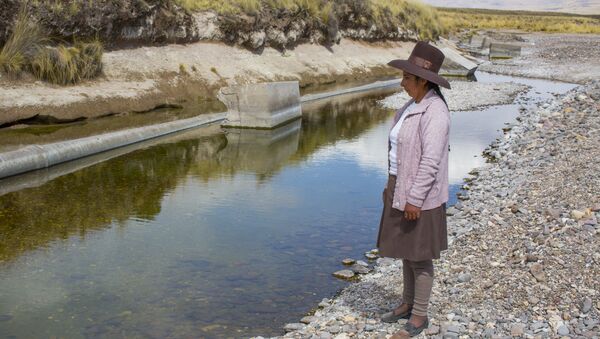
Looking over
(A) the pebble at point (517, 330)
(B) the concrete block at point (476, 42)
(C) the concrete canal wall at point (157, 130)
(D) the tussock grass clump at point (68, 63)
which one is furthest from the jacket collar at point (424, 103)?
(B) the concrete block at point (476, 42)

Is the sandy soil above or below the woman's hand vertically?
below

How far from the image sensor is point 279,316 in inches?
260

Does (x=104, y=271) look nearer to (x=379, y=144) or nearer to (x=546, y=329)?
(x=546, y=329)

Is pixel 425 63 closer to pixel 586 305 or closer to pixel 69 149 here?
pixel 586 305

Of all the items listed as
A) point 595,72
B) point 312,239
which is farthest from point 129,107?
point 595,72

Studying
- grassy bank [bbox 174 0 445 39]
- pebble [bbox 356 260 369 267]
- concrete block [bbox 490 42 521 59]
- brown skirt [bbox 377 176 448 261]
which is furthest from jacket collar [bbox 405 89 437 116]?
concrete block [bbox 490 42 521 59]

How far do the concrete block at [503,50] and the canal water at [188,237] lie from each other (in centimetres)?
4358

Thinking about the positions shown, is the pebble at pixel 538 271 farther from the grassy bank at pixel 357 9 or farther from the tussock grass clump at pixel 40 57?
the grassy bank at pixel 357 9

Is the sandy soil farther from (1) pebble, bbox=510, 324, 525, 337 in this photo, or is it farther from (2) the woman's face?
(1) pebble, bbox=510, 324, 525, 337

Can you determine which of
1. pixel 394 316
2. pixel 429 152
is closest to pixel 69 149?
pixel 394 316

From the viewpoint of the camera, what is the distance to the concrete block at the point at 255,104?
17281 mm

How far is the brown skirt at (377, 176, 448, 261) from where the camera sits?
5.42 metres

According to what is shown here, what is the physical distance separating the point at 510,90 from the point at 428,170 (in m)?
25.6

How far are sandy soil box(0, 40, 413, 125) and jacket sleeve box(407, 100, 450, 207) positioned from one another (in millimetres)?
12983
